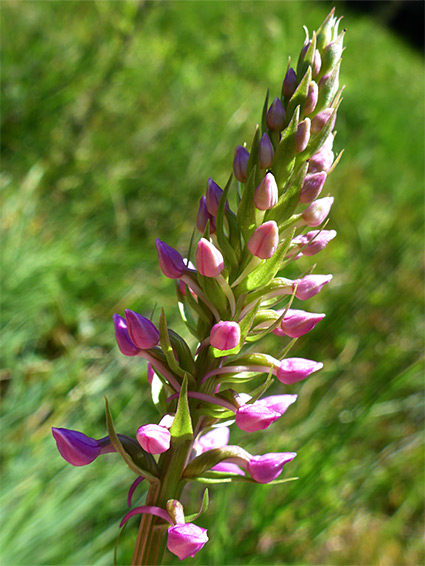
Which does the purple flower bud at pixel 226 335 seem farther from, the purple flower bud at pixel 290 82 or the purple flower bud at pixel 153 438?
the purple flower bud at pixel 290 82

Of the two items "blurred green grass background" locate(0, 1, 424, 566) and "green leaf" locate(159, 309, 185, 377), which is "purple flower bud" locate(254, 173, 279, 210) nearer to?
"green leaf" locate(159, 309, 185, 377)

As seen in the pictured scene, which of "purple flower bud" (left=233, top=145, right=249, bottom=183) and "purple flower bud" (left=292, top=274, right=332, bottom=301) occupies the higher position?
"purple flower bud" (left=233, top=145, right=249, bottom=183)

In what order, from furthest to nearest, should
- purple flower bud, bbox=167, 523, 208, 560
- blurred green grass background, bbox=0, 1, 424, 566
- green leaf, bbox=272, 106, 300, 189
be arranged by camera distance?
blurred green grass background, bbox=0, 1, 424, 566
green leaf, bbox=272, 106, 300, 189
purple flower bud, bbox=167, 523, 208, 560

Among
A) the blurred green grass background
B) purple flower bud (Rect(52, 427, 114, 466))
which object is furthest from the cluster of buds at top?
the blurred green grass background

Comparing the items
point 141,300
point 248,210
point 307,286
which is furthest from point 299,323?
point 141,300

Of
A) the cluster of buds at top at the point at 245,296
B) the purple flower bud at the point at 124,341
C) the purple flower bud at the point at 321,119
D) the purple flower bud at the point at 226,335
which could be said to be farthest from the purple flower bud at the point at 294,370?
the purple flower bud at the point at 321,119

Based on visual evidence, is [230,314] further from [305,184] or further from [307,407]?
[307,407]

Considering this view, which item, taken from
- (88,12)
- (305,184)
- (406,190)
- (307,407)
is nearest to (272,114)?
(305,184)
